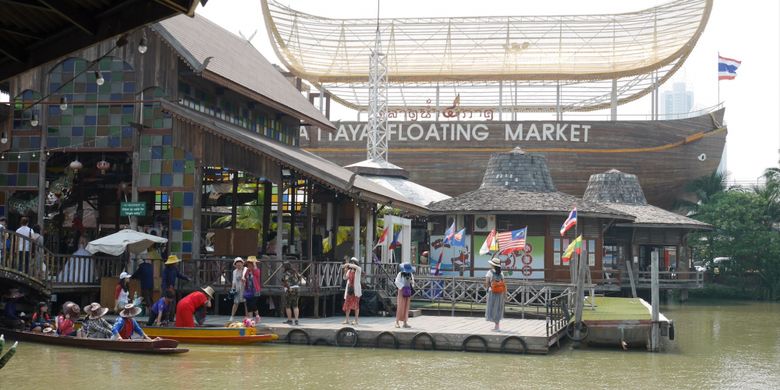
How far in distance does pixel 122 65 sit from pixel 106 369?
10.6m

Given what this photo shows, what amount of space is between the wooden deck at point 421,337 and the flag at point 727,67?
40.3 meters

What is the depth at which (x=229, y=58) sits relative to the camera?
2925 centimetres

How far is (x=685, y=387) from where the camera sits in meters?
17.2

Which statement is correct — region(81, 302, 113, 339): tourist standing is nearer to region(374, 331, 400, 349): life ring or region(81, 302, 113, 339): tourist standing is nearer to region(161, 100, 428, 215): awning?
region(374, 331, 400, 349): life ring

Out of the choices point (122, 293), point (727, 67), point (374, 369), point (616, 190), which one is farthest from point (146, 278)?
point (727, 67)

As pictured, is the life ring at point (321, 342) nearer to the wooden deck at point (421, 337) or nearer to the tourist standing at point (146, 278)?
the wooden deck at point (421, 337)

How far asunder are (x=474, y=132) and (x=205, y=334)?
3642 centimetres

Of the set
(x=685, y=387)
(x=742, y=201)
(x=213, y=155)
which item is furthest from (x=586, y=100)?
(x=685, y=387)

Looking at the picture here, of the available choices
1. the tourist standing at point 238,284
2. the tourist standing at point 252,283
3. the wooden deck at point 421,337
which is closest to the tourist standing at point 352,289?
the wooden deck at point 421,337

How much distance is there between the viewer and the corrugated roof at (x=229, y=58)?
957 inches

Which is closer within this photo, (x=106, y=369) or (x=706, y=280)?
Result: (x=106, y=369)

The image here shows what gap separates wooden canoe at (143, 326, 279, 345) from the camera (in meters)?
19.6

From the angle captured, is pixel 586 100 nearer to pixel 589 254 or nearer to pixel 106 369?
pixel 589 254

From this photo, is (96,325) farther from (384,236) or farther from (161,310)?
(384,236)
